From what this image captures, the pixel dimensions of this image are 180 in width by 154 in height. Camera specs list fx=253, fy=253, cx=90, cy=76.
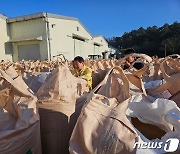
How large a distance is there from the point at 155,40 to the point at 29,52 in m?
22.2

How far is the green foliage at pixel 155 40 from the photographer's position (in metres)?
32.8

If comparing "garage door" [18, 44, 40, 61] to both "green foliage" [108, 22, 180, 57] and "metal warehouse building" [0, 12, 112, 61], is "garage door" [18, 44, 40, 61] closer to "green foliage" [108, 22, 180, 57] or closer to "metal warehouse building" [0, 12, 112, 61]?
"metal warehouse building" [0, 12, 112, 61]

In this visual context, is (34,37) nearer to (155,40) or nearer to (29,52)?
(29,52)

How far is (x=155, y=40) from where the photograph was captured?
3647 centimetres

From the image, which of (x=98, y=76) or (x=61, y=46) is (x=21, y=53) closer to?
(x=61, y=46)

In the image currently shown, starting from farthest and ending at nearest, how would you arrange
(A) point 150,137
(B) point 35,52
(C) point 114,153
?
(B) point 35,52 → (A) point 150,137 → (C) point 114,153

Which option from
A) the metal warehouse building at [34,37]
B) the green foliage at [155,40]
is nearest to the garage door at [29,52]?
the metal warehouse building at [34,37]

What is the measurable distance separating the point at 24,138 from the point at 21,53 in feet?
63.9

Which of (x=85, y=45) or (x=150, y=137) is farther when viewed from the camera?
(x=85, y=45)

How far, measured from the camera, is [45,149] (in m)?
1.48

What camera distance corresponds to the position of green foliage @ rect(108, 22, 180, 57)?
32.8 m

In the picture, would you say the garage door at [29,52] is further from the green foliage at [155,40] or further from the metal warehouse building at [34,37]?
the green foliage at [155,40]

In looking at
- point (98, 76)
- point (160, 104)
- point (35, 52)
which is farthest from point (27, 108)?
point (35, 52)

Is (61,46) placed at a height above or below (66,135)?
above
